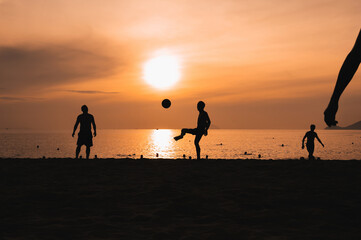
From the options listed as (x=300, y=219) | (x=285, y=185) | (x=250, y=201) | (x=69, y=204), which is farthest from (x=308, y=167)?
(x=69, y=204)

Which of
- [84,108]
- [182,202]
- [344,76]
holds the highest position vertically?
[84,108]

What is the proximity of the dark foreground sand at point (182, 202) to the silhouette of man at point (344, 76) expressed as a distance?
90.5 inches

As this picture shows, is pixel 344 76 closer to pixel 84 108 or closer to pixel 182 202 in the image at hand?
pixel 182 202

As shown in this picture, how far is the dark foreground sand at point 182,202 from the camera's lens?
541 cm

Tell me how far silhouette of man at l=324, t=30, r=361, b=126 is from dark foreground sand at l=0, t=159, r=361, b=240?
2299 millimetres

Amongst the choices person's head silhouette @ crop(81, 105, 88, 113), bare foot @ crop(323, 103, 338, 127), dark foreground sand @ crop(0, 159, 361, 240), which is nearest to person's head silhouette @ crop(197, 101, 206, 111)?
dark foreground sand @ crop(0, 159, 361, 240)

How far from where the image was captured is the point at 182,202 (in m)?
7.36

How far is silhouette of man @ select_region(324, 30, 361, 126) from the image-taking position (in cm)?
312

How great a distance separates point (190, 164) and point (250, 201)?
19.4 feet

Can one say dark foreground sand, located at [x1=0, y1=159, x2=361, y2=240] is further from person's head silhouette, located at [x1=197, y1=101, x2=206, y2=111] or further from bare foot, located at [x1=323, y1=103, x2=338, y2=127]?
person's head silhouette, located at [x1=197, y1=101, x2=206, y2=111]

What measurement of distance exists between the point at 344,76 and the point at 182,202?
15.7 ft

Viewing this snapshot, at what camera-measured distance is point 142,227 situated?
5617 millimetres

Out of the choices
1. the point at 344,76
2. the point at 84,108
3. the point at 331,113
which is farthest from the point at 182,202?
the point at 84,108

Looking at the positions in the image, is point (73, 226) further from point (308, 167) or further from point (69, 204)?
point (308, 167)
